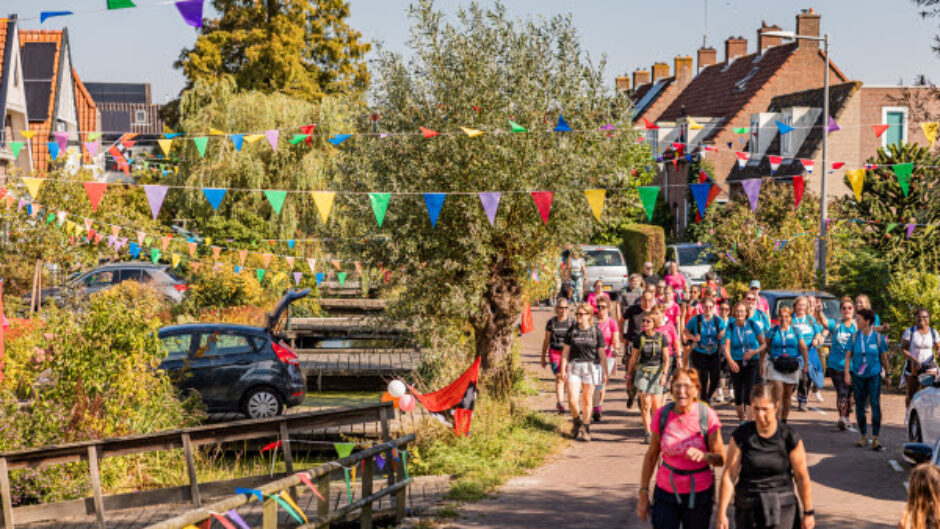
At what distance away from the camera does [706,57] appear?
55969mm

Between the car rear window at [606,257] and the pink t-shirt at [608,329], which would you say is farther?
the car rear window at [606,257]

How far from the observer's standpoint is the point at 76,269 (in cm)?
2645

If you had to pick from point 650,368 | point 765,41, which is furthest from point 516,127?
point 765,41

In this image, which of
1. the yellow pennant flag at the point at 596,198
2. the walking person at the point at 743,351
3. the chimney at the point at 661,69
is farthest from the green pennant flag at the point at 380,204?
the chimney at the point at 661,69

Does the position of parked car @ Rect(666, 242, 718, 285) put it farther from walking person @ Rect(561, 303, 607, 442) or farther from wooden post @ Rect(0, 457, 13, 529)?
wooden post @ Rect(0, 457, 13, 529)

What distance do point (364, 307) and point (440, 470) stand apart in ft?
58.1

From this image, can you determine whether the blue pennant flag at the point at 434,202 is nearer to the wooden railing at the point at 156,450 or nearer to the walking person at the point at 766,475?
the wooden railing at the point at 156,450

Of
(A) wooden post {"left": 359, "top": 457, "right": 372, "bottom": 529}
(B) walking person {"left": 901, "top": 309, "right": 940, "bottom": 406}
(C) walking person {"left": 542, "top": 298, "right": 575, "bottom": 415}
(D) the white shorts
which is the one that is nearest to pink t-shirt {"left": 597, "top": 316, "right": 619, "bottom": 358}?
(C) walking person {"left": 542, "top": 298, "right": 575, "bottom": 415}

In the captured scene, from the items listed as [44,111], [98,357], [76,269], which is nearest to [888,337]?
[98,357]

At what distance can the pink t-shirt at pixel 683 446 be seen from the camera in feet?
22.5

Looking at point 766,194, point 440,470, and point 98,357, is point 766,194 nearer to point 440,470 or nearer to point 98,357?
point 440,470

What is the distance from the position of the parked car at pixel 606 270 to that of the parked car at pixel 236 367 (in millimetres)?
18568

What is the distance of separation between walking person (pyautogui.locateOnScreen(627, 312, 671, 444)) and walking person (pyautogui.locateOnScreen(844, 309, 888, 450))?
221cm

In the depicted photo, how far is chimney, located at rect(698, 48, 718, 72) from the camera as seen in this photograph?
55.7 meters
